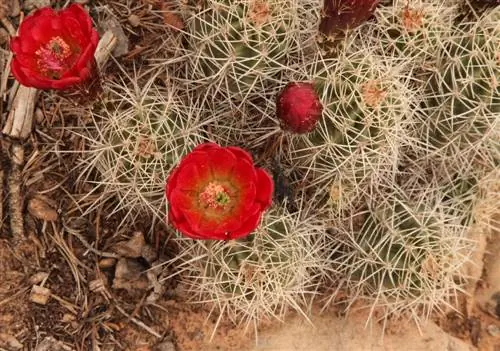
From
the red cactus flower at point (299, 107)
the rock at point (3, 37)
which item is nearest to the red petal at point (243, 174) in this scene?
the red cactus flower at point (299, 107)

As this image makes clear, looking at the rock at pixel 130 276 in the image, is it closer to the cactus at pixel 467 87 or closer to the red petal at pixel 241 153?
the red petal at pixel 241 153

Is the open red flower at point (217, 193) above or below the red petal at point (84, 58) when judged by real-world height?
below

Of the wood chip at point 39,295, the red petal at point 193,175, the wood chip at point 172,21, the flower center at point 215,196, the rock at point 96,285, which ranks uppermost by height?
the wood chip at point 172,21

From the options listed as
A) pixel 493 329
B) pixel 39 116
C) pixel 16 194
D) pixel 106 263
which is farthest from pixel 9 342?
pixel 493 329

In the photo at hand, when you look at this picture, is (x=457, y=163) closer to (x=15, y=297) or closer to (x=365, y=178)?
(x=365, y=178)

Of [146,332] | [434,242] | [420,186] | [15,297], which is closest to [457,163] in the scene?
[420,186]

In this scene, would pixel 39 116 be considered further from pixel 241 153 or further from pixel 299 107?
pixel 299 107
